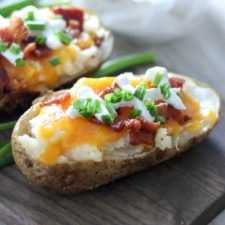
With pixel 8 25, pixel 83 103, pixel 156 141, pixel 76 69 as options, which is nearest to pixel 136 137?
pixel 156 141

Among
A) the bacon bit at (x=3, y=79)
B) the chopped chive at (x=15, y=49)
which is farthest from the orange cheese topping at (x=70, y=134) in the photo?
the chopped chive at (x=15, y=49)

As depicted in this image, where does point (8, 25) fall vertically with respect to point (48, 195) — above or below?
above

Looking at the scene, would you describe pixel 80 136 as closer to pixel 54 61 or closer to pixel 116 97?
pixel 116 97

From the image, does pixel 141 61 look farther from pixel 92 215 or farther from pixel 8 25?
pixel 92 215

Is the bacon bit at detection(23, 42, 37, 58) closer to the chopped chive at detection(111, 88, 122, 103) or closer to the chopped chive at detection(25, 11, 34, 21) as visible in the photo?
the chopped chive at detection(25, 11, 34, 21)

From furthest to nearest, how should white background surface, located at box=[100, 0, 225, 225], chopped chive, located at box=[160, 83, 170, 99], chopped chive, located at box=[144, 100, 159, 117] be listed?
1. white background surface, located at box=[100, 0, 225, 225]
2. chopped chive, located at box=[160, 83, 170, 99]
3. chopped chive, located at box=[144, 100, 159, 117]

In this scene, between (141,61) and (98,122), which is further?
(141,61)

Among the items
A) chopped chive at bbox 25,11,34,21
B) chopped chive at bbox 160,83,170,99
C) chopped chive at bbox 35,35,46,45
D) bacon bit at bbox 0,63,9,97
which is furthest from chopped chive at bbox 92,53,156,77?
chopped chive at bbox 160,83,170,99
